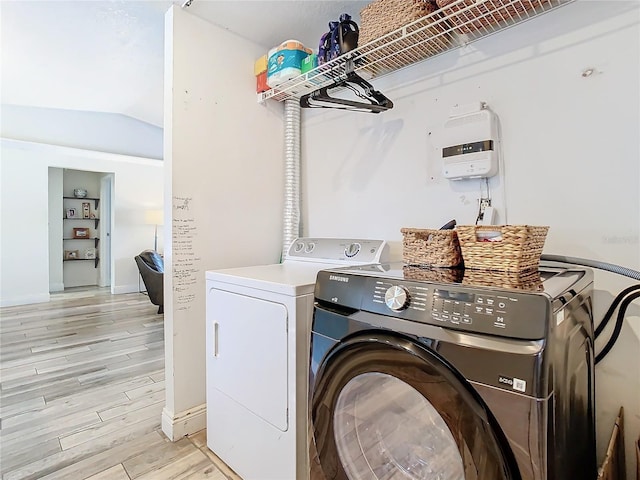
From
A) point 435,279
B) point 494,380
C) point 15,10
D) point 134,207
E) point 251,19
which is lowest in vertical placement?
point 494,380

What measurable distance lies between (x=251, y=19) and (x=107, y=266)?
238 inches

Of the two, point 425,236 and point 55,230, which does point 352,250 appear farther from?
point 55,230

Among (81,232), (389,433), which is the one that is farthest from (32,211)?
(389,433)

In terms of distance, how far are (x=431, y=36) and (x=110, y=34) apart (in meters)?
2.11

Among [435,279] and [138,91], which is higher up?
[138,91]

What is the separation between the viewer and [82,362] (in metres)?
2.73

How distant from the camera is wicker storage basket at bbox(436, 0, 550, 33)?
1.26 metres

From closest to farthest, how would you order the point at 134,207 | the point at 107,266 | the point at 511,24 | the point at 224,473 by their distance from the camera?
the point at 511,24 → the point at 224,473 → the point at 134,207 → the point at 107,266

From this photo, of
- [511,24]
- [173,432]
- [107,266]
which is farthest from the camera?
[107,266]

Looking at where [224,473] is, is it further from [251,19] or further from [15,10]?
[15,10]

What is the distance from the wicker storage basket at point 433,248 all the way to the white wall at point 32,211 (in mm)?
5432

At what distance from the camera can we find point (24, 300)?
486cm

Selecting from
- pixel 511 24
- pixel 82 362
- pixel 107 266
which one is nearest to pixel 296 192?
pixel 511 24

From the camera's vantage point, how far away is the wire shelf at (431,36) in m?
1.29
